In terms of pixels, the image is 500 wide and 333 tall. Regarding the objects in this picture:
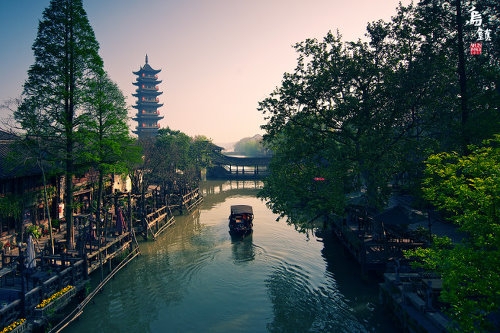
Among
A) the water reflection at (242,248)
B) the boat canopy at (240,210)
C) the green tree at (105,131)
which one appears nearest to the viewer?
the green tree at (105,131)

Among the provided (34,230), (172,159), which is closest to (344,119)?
(34,230)

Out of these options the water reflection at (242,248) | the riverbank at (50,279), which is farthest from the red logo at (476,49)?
the riverbank at (50,279)

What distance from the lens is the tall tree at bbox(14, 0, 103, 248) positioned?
18188 mm

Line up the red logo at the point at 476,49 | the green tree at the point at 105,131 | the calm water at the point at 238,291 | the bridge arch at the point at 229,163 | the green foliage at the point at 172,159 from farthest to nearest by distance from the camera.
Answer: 1. the bridge arch at the point at 229,163
2. the green foliage at the point at 172,159
3. the green tree at the point at 105,131
4. the red logo at the point at 476,49
5. the calm water at the point at 238,291

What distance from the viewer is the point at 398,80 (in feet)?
59.7

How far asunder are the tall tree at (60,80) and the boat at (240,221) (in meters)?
13.1

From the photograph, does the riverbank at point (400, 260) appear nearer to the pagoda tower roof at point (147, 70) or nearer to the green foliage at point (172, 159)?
the green foliage at point (172, 159)

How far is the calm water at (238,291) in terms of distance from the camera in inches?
574

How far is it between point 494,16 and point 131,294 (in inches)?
1078

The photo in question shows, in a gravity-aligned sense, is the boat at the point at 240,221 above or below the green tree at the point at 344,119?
below

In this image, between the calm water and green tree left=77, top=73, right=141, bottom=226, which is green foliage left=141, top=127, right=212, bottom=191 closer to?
green tree left=77, top=73, right=141, bottom=226

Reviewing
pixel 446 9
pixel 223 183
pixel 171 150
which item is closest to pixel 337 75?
pixel 446 9

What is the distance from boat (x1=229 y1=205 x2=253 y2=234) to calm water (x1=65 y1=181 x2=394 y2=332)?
3.08 feet

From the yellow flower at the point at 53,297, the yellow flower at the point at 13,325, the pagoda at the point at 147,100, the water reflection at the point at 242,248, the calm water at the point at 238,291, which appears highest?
the pagoda at the point at 147,100
